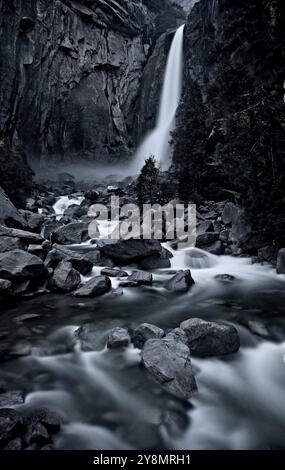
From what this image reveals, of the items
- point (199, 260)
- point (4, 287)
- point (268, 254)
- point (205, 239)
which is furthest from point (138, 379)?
point (205, 239)

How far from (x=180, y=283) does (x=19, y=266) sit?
→ 572 centimetres

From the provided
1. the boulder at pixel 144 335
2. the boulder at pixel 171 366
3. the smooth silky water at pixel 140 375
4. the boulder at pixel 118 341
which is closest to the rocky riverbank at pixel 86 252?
the smooth silky water at pixel 140 375

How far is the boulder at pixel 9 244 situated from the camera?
11844mm

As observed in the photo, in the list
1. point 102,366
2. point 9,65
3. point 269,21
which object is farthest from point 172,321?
point 9,65

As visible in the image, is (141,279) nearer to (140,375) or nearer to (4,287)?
(4,287)

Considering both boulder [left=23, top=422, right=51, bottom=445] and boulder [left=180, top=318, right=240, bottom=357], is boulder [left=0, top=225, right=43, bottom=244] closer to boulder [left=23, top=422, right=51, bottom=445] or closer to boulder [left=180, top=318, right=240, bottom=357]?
boulder [left=180, top=318, right=240, bottom=357]

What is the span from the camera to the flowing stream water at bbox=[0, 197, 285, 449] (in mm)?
4137

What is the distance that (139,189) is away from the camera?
27.8 metres

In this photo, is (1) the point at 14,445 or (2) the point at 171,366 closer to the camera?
(1) the point at 14,445

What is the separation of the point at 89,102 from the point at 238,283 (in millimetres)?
53194

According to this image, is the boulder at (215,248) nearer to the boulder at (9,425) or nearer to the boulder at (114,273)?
the boulder at (114,273)

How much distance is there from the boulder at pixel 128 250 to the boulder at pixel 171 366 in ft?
26.0

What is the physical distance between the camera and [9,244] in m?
12.0

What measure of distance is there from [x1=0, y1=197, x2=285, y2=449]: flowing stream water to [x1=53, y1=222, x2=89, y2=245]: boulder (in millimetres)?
8744
